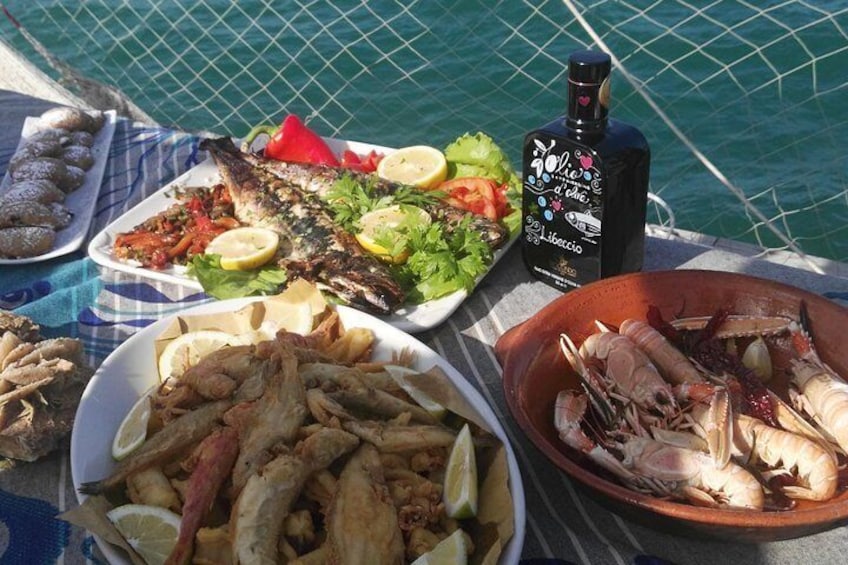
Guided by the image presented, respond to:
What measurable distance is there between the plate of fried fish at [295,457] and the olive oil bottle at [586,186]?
56 centimetres

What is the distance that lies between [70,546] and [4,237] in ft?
3.84

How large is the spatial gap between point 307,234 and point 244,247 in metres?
0.18

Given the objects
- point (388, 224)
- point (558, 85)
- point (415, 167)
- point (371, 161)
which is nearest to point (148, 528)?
point (388, 224)

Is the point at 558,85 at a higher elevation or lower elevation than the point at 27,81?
lower

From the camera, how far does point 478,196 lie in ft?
8.02

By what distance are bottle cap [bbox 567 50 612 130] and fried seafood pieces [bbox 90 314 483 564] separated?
745mm

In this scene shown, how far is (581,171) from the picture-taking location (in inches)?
72.0

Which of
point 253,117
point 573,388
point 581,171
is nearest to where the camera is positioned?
point 573,388

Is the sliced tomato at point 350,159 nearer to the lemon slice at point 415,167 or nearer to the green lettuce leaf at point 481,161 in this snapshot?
the lemon slice at point 415,167

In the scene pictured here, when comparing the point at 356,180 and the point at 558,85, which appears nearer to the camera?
the point at 356,180

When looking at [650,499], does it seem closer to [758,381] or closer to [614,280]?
[758,381]

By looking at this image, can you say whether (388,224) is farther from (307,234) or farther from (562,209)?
(562,209)

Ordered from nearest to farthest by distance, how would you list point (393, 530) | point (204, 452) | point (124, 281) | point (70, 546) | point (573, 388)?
point (393, 530)
point (204, 452)
point (70, 546)
point (573, 388)
point (124, 281)

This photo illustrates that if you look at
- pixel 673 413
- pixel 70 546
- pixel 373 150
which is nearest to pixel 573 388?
pixel 673 413
